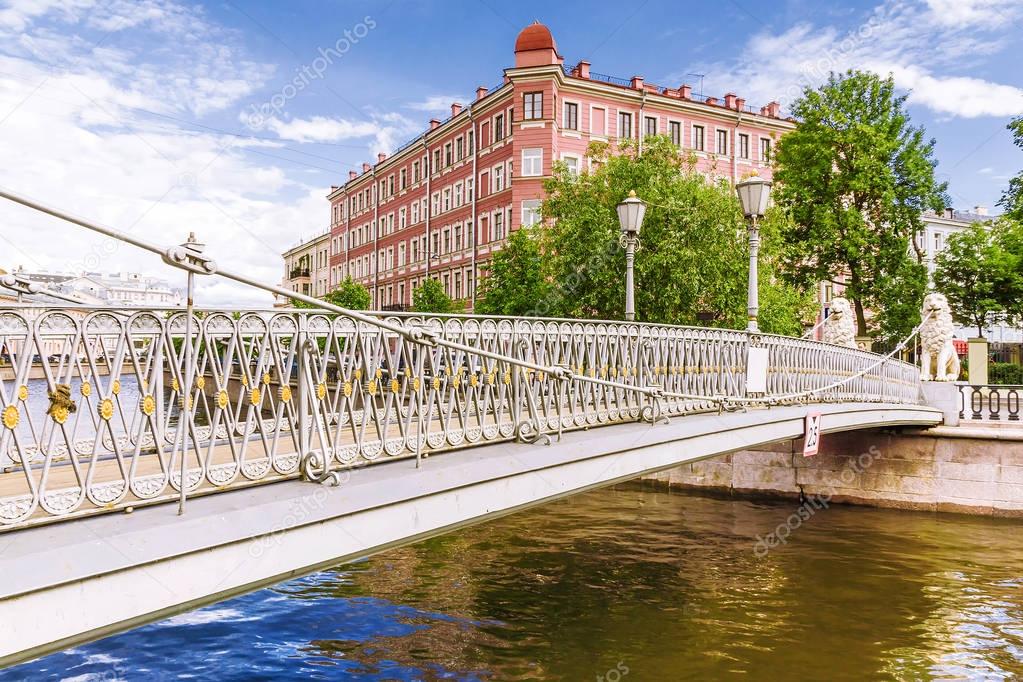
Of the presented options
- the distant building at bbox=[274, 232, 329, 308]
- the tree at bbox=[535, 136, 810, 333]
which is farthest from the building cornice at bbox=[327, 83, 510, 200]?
the tree at bbox=[535, 136, 810, 333]

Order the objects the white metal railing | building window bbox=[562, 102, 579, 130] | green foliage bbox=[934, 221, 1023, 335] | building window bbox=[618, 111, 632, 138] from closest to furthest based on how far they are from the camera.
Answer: the white metal railing
green foliage bbox=[934, 221, 1023, 335]
building window bbox=[562, 102, 579, 130]
building window bbox=[618, 111, 632, 138]

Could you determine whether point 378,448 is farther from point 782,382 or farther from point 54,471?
point 782,382

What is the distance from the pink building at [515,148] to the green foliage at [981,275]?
357 inches

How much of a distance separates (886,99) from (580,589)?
24.6 m

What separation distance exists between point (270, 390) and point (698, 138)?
39.3m

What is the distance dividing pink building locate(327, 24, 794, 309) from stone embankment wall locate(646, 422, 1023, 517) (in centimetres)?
1766

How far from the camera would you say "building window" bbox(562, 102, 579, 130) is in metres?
37.2

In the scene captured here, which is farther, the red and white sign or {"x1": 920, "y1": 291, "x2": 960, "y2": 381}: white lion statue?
{"x1": 920, "y1": 291, "x2": 960, "y2": 381}: white lion statue

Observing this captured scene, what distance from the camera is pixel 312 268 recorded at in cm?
7388

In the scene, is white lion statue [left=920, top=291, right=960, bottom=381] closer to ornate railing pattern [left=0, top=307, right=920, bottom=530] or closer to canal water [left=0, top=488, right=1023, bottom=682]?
canal water [left=0, top=488, right=1023, bottom=682]

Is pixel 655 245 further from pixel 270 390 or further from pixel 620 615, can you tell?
pixel 270 390

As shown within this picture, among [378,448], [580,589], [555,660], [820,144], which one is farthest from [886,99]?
[378,448]

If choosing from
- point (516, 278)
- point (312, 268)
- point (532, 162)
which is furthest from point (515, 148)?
point (312, 268)

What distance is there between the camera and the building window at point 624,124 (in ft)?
127
